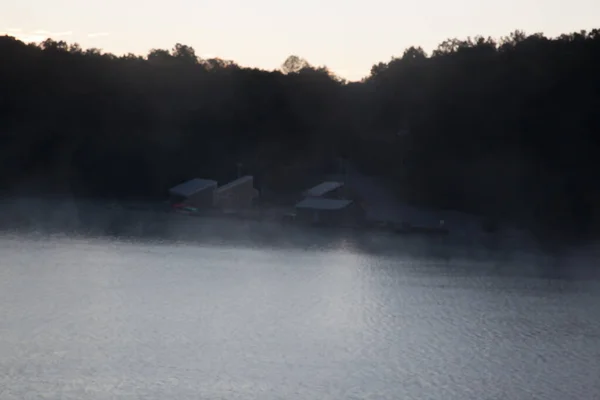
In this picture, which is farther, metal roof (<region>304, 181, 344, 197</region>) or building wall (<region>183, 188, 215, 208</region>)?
building wall (<region>183, 188, 215, 208</region>)

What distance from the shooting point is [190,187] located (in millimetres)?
15594

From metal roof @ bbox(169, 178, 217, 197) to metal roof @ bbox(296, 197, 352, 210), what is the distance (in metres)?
2.06

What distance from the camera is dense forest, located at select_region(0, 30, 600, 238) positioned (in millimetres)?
15719

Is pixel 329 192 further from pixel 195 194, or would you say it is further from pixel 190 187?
pixel 190 187

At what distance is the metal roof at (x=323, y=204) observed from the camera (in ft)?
45.4

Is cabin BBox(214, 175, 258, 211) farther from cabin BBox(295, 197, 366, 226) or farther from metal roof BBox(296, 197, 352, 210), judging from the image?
cabin BBox(295, 197, 366, 226)

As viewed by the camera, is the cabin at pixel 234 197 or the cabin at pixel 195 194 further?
the cabin at pixel 234 197

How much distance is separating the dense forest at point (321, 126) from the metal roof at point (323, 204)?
2.65 meters

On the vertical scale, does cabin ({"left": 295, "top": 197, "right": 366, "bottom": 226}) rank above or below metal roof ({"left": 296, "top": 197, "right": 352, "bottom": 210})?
below

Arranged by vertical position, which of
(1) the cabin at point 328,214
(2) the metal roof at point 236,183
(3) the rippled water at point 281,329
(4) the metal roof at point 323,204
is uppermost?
(2) the metal roof at point 236,183

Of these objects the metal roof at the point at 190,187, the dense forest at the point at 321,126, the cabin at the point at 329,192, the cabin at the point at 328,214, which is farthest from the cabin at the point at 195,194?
the cabin at the point at 328,214

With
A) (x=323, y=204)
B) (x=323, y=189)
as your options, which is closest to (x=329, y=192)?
(x=323, y=189)

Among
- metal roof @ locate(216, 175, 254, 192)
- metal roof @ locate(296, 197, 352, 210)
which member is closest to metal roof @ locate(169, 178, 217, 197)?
metal roof @ locate(216, 175, 254, 192)

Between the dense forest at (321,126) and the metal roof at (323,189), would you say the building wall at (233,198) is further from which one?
the dense forest at (321,126)
